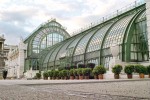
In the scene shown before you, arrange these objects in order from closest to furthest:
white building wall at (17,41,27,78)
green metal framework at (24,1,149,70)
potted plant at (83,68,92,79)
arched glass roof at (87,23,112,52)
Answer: potted plant at (83,68,92,79) → green metal framework at (24,1,149,70) → arched glass roof at (87,23,112,52) → white building wall at (17,41,27,78)

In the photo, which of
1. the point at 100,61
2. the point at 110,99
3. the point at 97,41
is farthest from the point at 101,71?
the point at 110,99

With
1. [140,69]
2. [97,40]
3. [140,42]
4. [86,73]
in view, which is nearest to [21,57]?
[97,40]

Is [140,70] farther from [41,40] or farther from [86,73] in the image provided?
[41,40]

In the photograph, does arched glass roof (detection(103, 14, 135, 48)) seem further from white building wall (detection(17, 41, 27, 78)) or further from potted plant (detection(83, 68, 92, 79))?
white building wall (detection(17, 41, 27, 78))

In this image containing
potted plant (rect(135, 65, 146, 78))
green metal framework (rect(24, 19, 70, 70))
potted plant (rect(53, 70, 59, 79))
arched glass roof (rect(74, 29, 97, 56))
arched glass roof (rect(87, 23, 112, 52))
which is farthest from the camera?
green metal framework (rect(24, 19, 70, 70))

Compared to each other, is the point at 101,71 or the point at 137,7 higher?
the point at 137,7

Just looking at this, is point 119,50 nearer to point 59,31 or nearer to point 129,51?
point 129,51

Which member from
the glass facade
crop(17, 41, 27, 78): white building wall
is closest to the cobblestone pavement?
the glass facade

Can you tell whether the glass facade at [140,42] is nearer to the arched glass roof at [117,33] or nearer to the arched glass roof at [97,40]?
the arched glass roof at [117,33]

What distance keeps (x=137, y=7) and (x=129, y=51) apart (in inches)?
373

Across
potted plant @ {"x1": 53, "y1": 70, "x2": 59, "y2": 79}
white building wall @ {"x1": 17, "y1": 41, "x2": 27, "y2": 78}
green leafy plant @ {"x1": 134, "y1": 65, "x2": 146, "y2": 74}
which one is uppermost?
white building wall @ {"x1": 17, "y1": 41, "x2": 27, "y2": 78}

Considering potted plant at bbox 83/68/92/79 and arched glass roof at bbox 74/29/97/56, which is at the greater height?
arched glass roof at bbox 74/29/97/56

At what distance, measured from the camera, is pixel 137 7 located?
41.9m

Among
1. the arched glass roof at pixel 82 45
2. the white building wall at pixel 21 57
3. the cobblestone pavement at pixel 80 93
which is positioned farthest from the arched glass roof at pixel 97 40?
the white building wall at pixel 21 57
